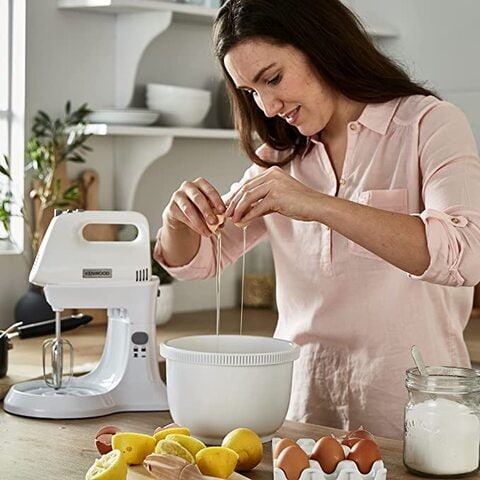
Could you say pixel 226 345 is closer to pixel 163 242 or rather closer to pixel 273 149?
pixel 163 242

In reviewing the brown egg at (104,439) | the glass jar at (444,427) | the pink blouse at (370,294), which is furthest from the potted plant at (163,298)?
the glass jar at (444,427)

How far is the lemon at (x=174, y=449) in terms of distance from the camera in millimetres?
1686

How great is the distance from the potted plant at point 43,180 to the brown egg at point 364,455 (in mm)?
1611

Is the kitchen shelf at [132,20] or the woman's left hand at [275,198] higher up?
the kitchen shelf at [132,20]

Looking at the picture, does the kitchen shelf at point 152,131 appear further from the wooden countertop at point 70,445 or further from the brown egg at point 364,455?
the brown egg at point 364,455

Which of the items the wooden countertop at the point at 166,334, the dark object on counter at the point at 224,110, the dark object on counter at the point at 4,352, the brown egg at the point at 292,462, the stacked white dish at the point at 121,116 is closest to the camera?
the brown egg at the point at 292,462

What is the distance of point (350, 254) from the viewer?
7.39 ft

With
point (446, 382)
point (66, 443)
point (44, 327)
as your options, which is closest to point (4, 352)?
point (44, 327)

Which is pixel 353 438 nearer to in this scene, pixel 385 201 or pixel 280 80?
pixel 385 201

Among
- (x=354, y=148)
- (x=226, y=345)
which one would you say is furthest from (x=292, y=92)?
(x=226, y=345)

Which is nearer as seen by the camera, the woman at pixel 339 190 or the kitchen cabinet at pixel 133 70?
the woman at pixel 339 190

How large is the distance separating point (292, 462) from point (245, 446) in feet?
0.58

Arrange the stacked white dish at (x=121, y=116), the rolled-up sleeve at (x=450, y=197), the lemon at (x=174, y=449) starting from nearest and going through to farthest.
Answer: the lemon at (x=174, y=449) < the rolled-up sleeve at (x=450, y=197) < the stacked white dish at (x=121, y=116)

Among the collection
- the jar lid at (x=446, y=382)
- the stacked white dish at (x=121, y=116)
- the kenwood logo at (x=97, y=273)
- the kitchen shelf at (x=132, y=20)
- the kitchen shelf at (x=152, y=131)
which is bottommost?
the jar lid at (x=446, y=382)
